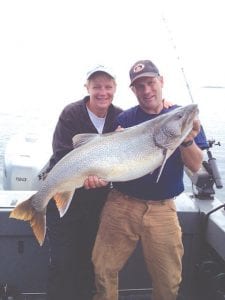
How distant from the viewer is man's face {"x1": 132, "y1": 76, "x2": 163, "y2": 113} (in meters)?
4.00

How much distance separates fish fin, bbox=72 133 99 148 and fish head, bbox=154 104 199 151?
61cm

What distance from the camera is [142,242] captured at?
4043mm

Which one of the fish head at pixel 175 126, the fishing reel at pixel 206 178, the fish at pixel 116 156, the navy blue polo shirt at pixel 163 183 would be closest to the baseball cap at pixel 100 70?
the fish at pixel 116 156

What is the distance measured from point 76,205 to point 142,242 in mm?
789

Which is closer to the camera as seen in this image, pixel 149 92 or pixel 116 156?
pixel 116 156

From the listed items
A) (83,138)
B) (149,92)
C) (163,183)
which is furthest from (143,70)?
(163,183)

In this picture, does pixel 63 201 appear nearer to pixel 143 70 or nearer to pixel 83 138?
pixel 83 138

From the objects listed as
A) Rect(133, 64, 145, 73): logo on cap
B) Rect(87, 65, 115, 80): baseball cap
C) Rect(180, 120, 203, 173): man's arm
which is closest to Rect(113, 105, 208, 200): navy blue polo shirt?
Rect(180, 120, 203, 173): man's arm

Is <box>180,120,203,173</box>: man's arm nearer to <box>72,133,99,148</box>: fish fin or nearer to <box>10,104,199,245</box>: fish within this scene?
<box>10,104,199,245</box>: fish

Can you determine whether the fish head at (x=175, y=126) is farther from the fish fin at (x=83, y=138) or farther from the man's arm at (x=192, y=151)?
the fish fin at (x=83, y=138)

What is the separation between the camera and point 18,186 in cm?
685

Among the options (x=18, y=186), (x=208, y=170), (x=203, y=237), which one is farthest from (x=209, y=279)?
(x=18, y=186)

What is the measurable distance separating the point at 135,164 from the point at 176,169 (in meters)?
0.47

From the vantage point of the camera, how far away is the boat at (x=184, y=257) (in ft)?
14.8
